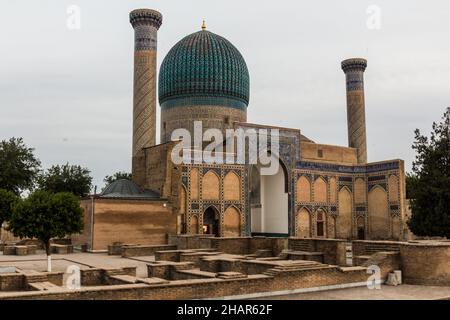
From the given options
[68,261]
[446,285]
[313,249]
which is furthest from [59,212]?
[446,285]

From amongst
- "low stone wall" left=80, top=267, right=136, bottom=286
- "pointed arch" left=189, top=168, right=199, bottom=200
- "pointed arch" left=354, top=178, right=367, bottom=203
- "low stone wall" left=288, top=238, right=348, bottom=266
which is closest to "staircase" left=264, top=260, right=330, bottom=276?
"low stone wall" left=80, top=267, right=136, bottom=286

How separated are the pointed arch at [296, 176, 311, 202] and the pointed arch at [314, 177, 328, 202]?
55cm

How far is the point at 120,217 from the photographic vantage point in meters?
21.6

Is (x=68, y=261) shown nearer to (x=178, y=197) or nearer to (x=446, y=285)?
(x=178, y=197)

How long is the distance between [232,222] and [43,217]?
1318cm

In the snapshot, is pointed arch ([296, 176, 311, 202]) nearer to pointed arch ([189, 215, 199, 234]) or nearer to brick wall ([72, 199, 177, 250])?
pointed arch ([189, 215, 199, 234])

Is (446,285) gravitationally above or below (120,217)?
below

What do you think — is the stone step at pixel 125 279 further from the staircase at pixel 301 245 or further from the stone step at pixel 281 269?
the staircase at pixel 301 245

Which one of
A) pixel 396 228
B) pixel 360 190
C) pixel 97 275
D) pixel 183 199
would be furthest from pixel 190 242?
pixel 360 190

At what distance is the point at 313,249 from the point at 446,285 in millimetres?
5313

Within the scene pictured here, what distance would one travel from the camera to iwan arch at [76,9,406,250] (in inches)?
963

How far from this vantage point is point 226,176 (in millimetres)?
26078
